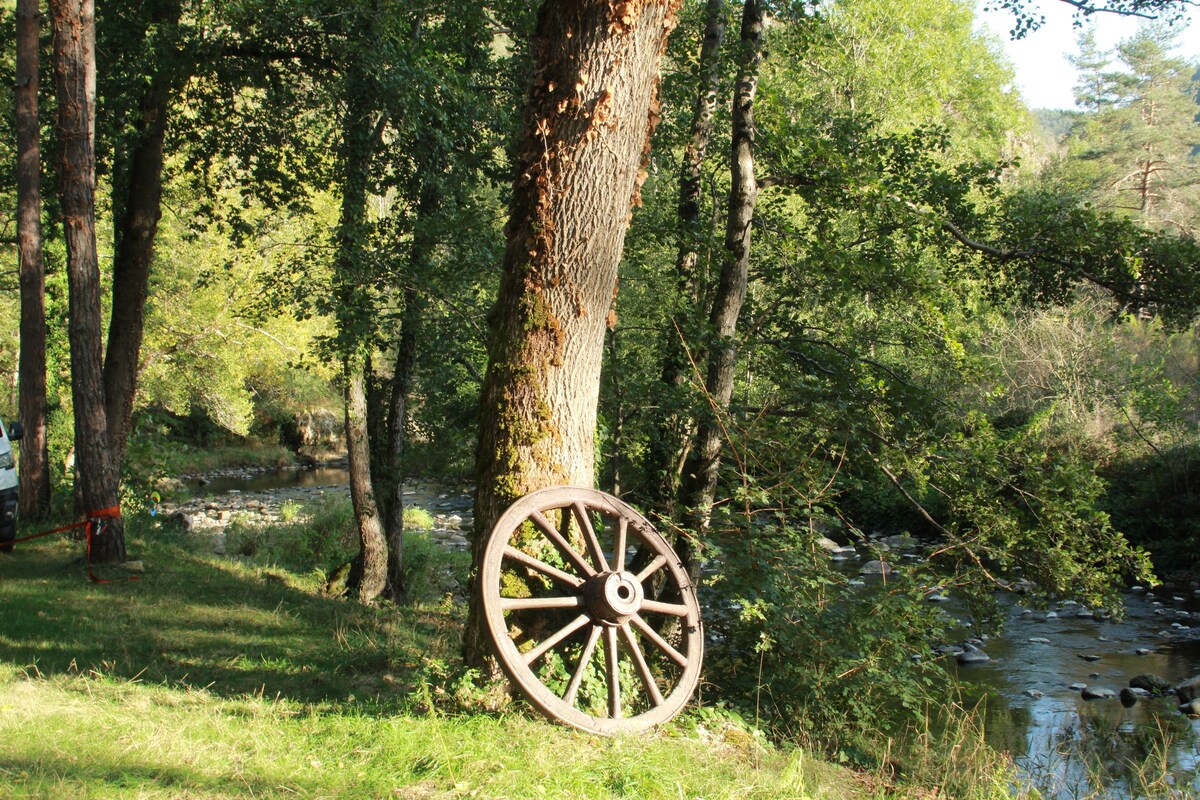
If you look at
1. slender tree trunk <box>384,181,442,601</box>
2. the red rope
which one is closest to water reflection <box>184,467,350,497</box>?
slender tree trunk <box>384,181,442,601</box>

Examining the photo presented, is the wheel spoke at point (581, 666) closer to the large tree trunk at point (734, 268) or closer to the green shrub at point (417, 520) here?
the large tree trunk at point (734, 268)

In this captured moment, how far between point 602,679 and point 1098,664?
35.1 ft

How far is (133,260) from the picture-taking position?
1329 cm

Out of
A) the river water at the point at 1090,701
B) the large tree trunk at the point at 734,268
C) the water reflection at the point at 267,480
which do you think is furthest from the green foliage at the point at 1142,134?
the water reflection at the point at 267,480

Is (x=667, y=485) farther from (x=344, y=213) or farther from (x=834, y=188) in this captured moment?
(x=344, y=213)

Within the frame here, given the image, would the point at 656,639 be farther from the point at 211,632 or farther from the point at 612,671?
the point at 211,632

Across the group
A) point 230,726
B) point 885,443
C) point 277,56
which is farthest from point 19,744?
point 277,56

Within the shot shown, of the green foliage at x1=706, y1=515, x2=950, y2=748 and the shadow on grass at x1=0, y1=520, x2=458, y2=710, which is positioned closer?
the shadow on grass at x1=0, y1=520, x2=458, y2=710

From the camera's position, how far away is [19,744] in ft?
14.3

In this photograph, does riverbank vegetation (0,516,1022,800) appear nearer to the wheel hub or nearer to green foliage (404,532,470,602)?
the wheel hub

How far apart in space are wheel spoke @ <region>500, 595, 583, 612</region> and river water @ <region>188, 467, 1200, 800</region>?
4.03 metres

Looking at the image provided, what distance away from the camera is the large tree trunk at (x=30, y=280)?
484 inches

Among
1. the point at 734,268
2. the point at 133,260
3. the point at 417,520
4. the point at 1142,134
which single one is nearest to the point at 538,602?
the point at 734,268

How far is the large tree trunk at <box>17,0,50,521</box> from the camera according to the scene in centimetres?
1229
